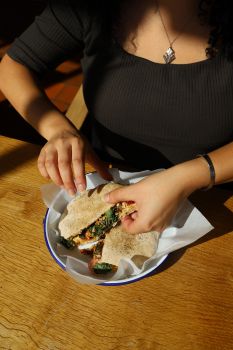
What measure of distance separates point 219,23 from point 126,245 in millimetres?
627

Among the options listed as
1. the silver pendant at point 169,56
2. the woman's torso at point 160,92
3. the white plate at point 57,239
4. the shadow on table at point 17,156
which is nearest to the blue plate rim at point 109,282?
the white plate at point 57,239

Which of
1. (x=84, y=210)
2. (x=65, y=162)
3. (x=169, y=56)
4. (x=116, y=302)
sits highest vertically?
(x=169, y=56)

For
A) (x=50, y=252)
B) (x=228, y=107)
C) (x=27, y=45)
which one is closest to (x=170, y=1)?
(x=228, y=107)

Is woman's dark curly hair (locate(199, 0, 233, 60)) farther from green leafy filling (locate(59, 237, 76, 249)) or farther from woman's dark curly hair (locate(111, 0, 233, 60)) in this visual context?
green leafy filling (locate(59, 237, 76, 249))

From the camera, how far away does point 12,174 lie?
959mm

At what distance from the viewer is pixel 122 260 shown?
715mm

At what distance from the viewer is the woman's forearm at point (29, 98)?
947 millimetres

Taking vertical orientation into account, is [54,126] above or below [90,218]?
above

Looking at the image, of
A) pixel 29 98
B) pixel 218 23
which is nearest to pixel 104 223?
pixel 29 98

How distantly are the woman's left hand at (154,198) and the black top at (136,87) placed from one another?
22 cm

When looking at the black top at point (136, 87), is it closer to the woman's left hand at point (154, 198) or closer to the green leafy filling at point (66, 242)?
the woman's left hand at point (154, 198)

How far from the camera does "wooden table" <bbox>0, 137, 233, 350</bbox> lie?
2.20ft

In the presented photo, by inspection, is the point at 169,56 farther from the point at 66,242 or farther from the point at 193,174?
the point at 66,242

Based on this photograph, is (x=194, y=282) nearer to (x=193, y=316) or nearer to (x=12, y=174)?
(x=193, y=316)
